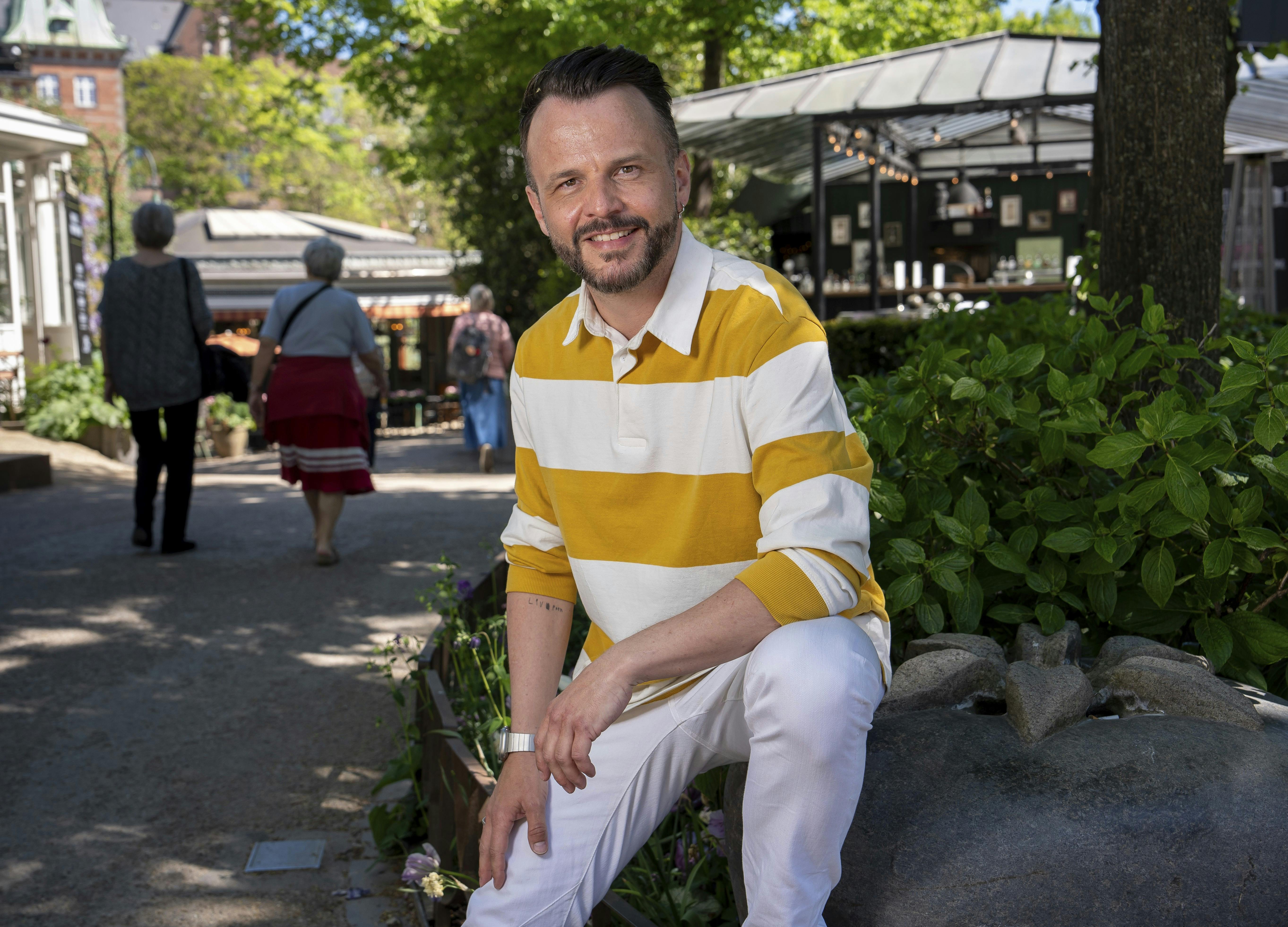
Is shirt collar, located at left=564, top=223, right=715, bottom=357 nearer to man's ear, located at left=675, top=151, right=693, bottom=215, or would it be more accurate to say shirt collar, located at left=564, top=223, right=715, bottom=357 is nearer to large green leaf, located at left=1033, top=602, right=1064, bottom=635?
man's ear, located at left=675, top=151, right=693, bottom=215

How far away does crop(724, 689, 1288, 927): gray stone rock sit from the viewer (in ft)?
5.65

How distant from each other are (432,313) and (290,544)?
19.1 meters

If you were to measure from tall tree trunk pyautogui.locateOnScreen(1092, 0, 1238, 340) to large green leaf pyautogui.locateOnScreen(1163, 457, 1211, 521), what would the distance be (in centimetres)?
131

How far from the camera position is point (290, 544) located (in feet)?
23.1

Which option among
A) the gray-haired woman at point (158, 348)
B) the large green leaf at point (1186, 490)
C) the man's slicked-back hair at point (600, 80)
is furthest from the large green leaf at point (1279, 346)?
the gray-haired woman at point (158, 348)

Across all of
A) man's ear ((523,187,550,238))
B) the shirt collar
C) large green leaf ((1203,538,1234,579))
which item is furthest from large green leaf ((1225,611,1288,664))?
man's ear ((523,187,550,238))

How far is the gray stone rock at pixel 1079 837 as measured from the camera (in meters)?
1.72

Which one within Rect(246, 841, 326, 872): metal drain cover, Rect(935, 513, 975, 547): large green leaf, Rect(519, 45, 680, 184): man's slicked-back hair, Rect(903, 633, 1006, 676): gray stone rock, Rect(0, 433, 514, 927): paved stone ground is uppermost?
Rect(519, 45, 680, 184): man's slicked-back hair

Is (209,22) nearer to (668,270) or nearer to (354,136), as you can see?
(668,270)

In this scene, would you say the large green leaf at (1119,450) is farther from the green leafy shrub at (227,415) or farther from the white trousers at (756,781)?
the green leafy shrub at (227,415)

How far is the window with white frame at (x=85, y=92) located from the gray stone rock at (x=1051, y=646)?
231ft

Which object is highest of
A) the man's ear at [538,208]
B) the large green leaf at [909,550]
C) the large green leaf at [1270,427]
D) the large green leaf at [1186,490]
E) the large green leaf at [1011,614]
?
the man's ear at [538,208]

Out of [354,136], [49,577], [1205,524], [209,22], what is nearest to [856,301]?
[209,22]

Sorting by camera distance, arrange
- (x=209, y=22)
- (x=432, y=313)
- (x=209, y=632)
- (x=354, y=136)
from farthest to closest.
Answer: (x=354, y=136)
(x=432, y=313)
(x=209, y=22)
(x=209, y=632)
